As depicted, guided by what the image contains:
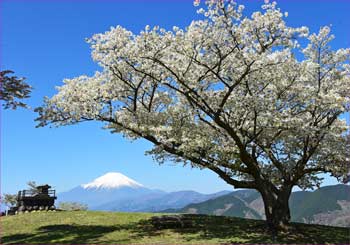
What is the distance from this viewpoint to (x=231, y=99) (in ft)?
72.5

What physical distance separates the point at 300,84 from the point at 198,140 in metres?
6.93

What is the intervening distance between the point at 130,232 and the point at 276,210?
9.17 m

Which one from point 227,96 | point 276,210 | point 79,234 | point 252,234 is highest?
point 227,96

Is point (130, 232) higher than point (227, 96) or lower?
lower

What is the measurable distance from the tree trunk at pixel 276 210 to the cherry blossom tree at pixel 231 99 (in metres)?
0.06

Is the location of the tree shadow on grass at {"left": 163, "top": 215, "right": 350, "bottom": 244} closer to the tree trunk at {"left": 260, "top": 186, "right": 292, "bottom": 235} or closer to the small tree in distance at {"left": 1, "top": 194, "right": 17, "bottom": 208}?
the tree trunk at {"left": 260, "top": 186, "right": 292, "bottom": 235}

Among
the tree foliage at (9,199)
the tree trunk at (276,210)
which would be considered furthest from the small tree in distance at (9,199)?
the tree trunk at (276,210)

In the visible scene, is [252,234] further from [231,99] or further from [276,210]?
[231,99]

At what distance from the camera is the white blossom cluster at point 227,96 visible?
66.1 ft

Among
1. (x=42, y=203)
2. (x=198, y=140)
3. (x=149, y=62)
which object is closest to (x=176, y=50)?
(x=149, y=62)

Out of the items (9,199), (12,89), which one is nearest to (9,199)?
(9,199)

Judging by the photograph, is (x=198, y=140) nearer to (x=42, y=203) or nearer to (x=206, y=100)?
(x=206, y=100)

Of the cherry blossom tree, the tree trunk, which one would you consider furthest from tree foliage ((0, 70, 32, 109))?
the tree trunk

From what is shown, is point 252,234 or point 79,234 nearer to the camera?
point 79,234
